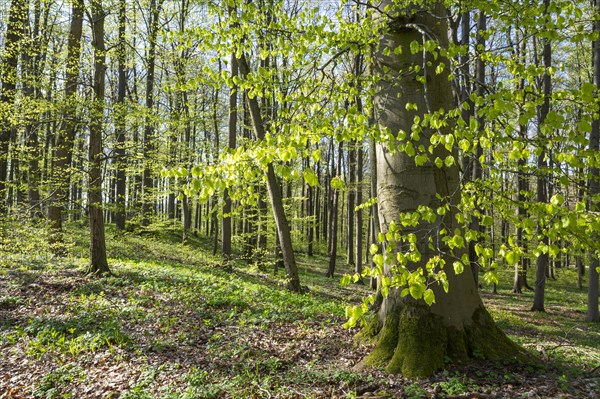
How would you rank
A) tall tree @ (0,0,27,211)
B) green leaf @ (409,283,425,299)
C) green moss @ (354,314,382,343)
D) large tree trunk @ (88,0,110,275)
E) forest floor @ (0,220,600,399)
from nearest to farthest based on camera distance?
green leaf @ (409,283,425,299) < forest floor @ (0,220,600,399) < green moss @ (354,314,382,343) < large tree trunk @ (88,0,110,275) < tall tree @ (0,0,27,211)

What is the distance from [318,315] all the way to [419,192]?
391cm

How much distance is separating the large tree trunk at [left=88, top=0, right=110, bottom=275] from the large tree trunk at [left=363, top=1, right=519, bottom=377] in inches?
271

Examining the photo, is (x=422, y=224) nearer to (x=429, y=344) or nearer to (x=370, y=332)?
(x=429, y=344)

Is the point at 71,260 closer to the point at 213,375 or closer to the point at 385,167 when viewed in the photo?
the point at 213,375

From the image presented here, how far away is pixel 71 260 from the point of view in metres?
11.1

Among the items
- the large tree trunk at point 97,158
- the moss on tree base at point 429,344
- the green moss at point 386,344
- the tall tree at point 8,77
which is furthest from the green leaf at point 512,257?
the tall tree at point 8,77

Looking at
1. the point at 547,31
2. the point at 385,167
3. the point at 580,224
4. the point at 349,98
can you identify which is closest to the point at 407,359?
the point at 385,167

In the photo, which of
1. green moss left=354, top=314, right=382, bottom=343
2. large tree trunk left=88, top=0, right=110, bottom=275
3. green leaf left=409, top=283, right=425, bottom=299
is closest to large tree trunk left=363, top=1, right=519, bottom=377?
green moss left=354, top=314, right=382, bottom=343

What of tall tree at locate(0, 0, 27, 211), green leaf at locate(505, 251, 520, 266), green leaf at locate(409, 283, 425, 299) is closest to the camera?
green leaf at locate(505, 251, 520, 266)

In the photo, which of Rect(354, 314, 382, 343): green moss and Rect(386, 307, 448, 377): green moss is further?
Rect(354, 314, 382, 343): green moss

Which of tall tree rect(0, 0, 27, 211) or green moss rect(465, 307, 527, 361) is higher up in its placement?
tall tree rect(0, 0, 27, 211)

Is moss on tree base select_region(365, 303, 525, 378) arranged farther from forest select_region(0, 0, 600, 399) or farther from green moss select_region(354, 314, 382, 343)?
green moss select_region(354, 314, 382, 343)

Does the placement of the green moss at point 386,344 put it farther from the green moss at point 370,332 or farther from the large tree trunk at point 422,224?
the green moss at point 370,332

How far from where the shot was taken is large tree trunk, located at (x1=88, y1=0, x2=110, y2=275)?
8.94 metres
